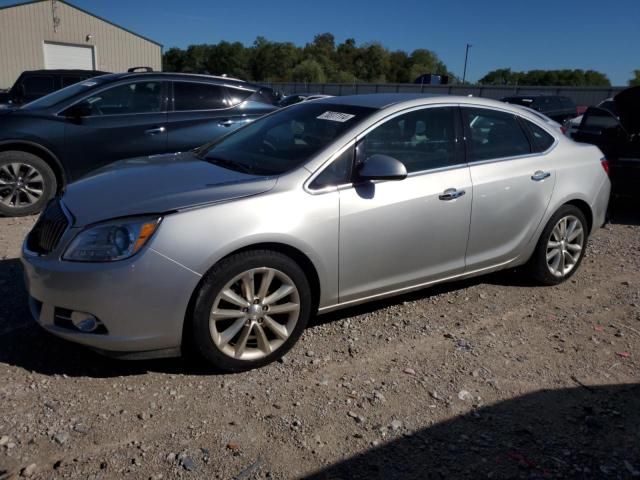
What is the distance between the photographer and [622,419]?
3023 millimetres

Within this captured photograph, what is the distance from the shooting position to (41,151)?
21.2ft

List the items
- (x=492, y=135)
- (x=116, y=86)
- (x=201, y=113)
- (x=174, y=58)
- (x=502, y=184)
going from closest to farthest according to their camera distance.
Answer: (x=502, y=184) → (x=492, y=135) → (x=116, y=86) → (x=201, y=113) → (x=174, y=58)

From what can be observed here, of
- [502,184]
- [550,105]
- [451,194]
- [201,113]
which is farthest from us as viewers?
[550,105]

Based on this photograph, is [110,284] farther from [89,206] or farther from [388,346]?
[388,346]

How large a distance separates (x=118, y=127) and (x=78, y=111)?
46 centimetres

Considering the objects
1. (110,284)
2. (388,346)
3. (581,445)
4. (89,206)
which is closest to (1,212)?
(89,206)

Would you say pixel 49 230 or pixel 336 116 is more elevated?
pixel 336 116

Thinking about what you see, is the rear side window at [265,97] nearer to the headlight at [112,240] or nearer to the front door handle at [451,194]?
the front door handle at [451,194]

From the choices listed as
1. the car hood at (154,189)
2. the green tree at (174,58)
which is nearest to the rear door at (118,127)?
the car hood at (154,189)

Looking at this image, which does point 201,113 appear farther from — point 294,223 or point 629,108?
point 629,108

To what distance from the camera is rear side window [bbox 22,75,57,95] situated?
12234mm

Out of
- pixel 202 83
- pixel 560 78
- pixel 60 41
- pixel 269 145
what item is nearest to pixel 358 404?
pixel 269 145

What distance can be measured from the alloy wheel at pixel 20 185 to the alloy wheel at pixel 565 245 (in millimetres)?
5390

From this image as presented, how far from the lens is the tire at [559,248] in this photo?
4.73m
